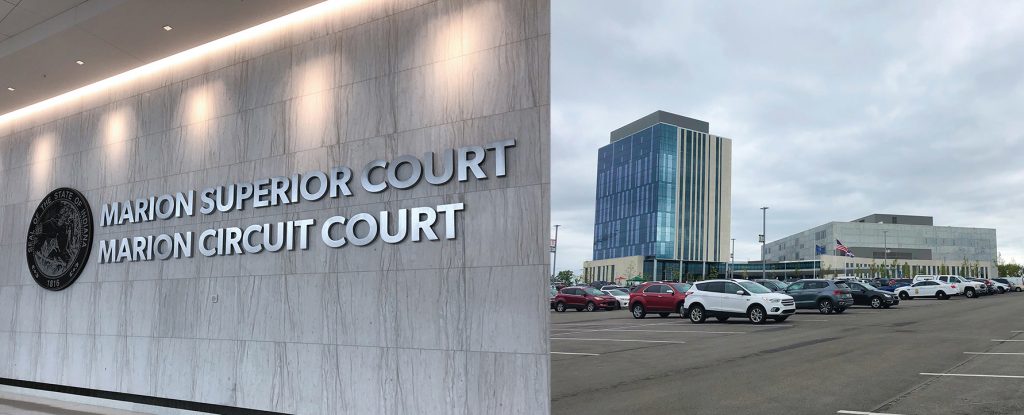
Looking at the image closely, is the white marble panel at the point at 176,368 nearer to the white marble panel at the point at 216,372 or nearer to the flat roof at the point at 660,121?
the white marble panel at the point at 216,372

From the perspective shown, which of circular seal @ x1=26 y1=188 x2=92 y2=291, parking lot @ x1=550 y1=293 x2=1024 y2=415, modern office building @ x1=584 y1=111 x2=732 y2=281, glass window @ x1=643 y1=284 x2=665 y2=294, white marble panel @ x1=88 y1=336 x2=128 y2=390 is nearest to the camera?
parking lot @ x1=550 y1=293 x2=1024 y2=415

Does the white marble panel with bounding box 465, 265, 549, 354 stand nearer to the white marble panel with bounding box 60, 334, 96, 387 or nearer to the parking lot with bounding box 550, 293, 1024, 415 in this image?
the parking lot with bounding box 550, 293, 1024, 415

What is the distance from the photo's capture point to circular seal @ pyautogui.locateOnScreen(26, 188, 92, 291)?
11.3 meters

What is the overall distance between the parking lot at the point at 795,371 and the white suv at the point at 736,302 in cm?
292

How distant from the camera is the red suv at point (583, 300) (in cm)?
3475

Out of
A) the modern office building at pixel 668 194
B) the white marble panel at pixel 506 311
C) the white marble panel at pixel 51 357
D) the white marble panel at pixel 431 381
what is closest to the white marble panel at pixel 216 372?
the white marble panel at pixel 431 381

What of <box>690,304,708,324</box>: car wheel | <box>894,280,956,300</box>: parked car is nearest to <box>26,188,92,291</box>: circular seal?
<box>690,304,708,324</box>: car wheel

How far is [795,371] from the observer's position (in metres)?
10.8

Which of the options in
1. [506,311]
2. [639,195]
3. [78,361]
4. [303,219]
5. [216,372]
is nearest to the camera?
[506,311]

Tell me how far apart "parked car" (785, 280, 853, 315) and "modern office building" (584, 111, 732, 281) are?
96.7 meters

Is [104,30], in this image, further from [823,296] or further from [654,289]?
[823,296]

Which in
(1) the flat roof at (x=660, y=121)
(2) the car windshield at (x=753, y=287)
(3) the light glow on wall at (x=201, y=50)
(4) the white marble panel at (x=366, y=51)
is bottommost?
(2) the car windshield at (x=753, y=287)

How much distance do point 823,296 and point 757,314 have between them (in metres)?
6.80

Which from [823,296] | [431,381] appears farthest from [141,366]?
[823,296]
